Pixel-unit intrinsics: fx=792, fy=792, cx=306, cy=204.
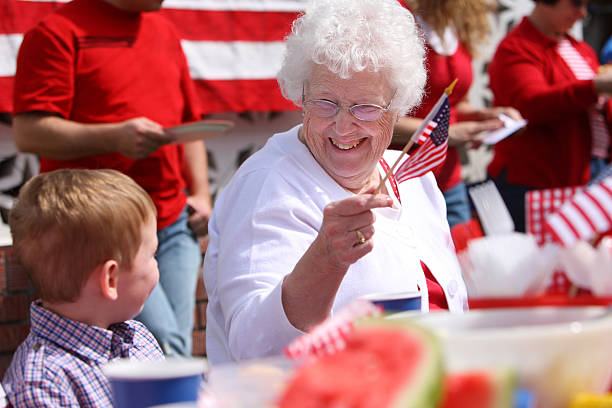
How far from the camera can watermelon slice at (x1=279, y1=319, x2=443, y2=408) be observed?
2.09ft

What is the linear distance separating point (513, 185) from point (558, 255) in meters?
3.18

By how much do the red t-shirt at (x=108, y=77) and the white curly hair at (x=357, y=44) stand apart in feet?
2.80

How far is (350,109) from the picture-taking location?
2.02 metres

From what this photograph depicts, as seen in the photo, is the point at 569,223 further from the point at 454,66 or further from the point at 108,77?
the point at 454,66

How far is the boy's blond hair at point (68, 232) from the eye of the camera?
1.70 metres

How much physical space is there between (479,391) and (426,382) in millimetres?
67

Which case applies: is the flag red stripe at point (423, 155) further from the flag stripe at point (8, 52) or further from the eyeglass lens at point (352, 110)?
the flag stripe at point (8, 52)

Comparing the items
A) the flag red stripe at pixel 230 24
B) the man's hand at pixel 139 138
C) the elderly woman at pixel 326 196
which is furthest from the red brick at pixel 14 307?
the flag red stripe at pixel 230 24

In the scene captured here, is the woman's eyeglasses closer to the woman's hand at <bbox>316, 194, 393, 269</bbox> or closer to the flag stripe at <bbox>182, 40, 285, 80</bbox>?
the woman's hand at <bbox>316, 194, 393, 269</bbox>

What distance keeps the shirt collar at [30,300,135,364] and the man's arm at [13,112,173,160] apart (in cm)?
93

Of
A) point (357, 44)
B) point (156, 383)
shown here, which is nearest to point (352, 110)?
point (357, 44)

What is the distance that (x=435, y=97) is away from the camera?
3242 millimetres

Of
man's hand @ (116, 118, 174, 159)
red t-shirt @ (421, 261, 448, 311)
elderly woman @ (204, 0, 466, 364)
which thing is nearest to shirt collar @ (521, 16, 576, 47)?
elderly woman @ (204, 0, 466, 364)

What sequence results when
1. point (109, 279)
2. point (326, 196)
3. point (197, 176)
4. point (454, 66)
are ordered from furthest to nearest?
point (454, 66)
point (197, 176)
point (326, 196)
point (109, 279)
